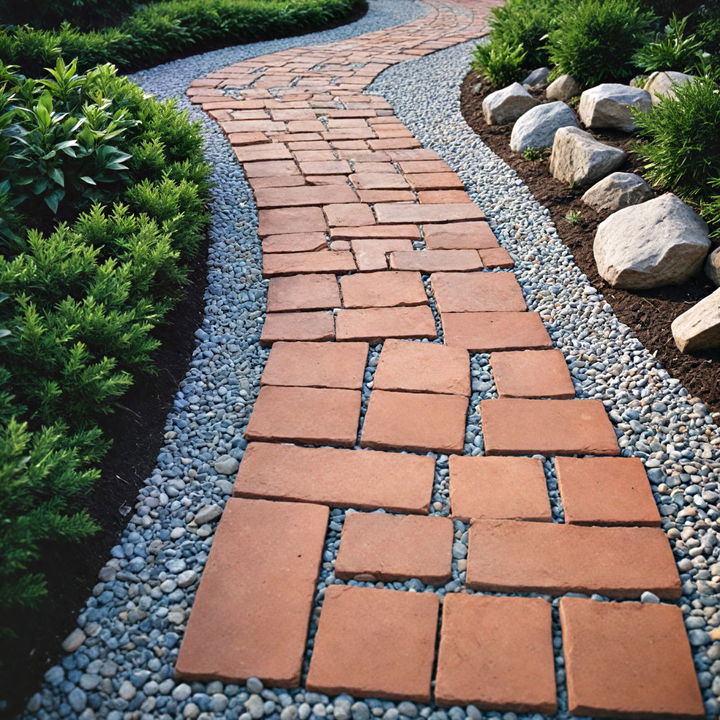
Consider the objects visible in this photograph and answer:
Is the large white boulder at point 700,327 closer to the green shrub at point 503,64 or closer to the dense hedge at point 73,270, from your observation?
the dense hedge at point 73,270

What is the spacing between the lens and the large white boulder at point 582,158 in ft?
12.7

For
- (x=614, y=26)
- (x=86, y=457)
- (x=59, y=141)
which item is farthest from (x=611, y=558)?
(x=614, y=26)

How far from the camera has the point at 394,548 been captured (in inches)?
79.5

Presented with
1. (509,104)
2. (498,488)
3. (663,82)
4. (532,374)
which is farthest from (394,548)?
(509,104)

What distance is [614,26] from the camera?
15.8 ft

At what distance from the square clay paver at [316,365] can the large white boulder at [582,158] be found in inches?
72.9

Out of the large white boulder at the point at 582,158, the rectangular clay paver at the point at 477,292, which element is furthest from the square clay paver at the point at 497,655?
the large white boulder at the point at 582,158

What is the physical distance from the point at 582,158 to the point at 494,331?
1510 millimetres

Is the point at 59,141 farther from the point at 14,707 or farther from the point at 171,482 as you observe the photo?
the point at 14,707

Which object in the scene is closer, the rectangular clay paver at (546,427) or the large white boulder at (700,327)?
the rectangular clay paver at (546,427)

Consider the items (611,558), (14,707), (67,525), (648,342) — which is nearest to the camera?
(14,707)

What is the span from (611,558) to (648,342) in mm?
1185

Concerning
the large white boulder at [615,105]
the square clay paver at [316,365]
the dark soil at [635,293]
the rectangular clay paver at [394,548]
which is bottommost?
the dark soil at [635,293]

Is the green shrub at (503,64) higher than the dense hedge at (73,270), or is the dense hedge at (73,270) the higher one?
the dense hedge at (73,270)
